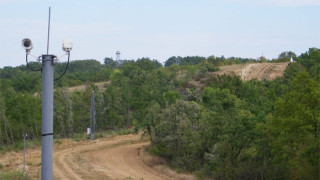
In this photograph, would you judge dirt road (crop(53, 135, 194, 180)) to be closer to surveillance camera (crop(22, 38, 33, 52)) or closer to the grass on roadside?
the grass on roadside

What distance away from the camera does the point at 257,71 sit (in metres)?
75.8

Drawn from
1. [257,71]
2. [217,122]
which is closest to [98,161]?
[217,122]

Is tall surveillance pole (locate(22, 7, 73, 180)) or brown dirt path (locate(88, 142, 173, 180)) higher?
tall surveillance pole (locate(22, 7, 73, 180))

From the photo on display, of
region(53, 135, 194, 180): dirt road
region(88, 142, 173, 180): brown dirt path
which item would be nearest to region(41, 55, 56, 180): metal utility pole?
region(53, 135, 194, 180): dirt road

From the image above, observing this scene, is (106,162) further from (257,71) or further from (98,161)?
(257,71)

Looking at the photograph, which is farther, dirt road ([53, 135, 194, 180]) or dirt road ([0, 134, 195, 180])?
dirt road ([0, 134, 195, 180])

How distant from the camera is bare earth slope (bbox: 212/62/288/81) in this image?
72.3m

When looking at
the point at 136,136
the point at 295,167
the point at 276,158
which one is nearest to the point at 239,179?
the point at 276,158

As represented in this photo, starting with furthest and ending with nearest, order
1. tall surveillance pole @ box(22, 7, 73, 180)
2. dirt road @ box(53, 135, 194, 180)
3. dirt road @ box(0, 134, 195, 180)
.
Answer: dirt road @ box(0, 134, 195, 180), dirt road @ box(53, 135, 194, 180), tall surveillance pole @ box(22, 7, 73, 180)

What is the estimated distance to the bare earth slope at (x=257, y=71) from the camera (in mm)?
72312

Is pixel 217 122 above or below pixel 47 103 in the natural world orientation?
below

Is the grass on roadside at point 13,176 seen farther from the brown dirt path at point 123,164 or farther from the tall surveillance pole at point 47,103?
the tall surveillance pole at point 47,103

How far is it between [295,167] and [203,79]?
5656 cm

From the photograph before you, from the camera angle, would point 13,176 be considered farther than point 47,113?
Yes
